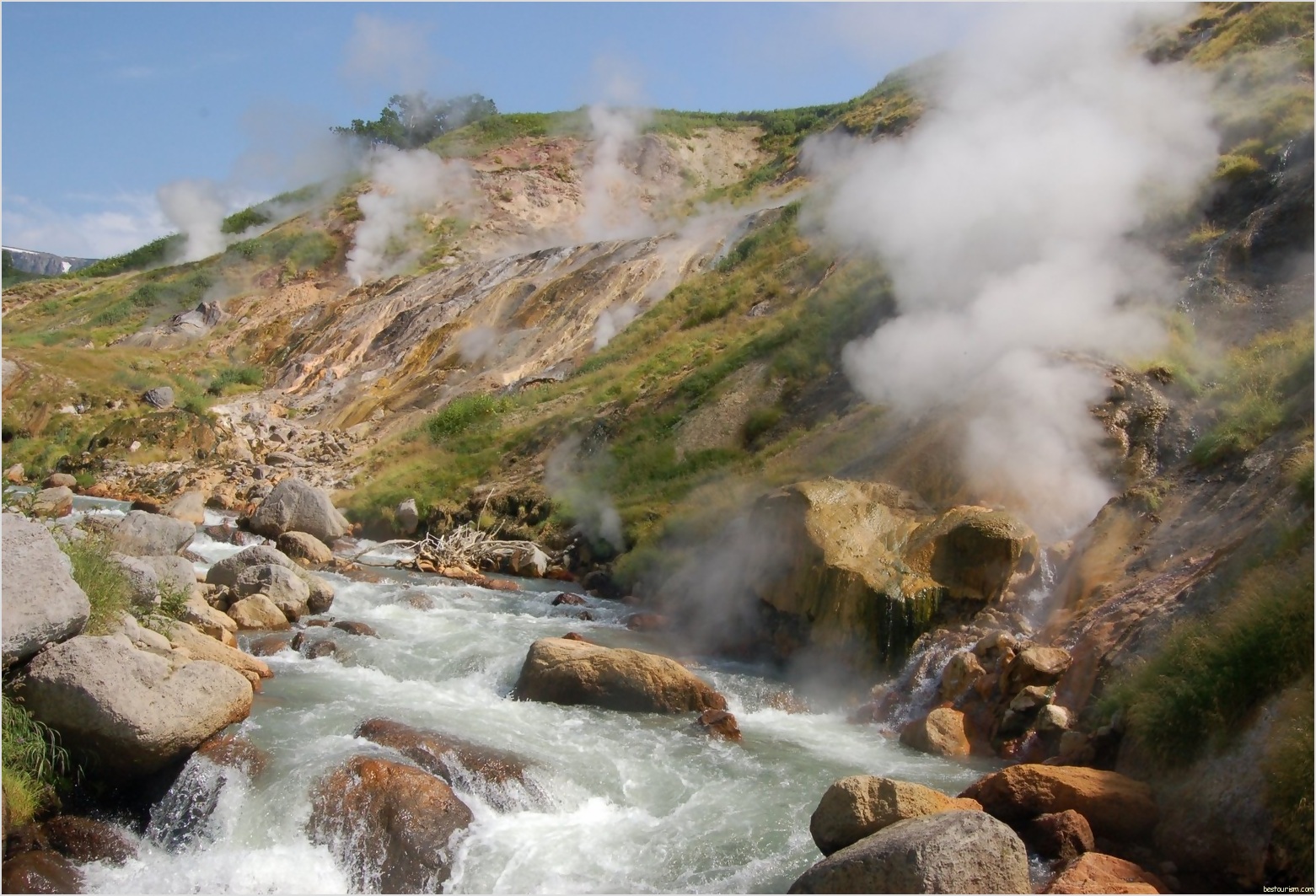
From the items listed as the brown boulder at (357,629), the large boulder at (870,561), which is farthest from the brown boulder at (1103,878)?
the brown boulder at (357,629)

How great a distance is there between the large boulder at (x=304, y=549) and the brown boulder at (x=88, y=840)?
28.1ft

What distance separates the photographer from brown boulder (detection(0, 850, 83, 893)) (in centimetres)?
530

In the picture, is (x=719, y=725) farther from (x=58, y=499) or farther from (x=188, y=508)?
(x=58, y=499)

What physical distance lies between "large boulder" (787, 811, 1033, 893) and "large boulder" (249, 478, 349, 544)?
41.7ft

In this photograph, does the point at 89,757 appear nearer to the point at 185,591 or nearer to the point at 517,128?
the point at 185,591

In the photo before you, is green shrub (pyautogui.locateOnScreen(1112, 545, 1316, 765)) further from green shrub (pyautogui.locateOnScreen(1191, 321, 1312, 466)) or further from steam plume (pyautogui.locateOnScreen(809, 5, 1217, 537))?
steam plume (pyautogui.locateOnScreen(809, 5, 1217, 537))

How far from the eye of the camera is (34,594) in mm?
6441

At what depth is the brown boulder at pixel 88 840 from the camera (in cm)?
569

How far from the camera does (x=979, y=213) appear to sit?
51.1 feet

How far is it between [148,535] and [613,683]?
18.8 ft

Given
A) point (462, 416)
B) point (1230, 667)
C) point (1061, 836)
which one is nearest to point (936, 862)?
point (1061, 836)

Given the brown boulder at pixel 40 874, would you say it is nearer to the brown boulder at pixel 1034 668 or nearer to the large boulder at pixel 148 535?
the large boulder at pixel 148 535

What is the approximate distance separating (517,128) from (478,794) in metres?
46.8

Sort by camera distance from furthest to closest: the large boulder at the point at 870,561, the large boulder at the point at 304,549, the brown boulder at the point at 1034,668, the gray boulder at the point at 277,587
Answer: the large boulder at the point at 304,549
the gray boulder at the point at 277,587
the large boulder at the point at 870,561
the brown boulder at the point at 1034,668
